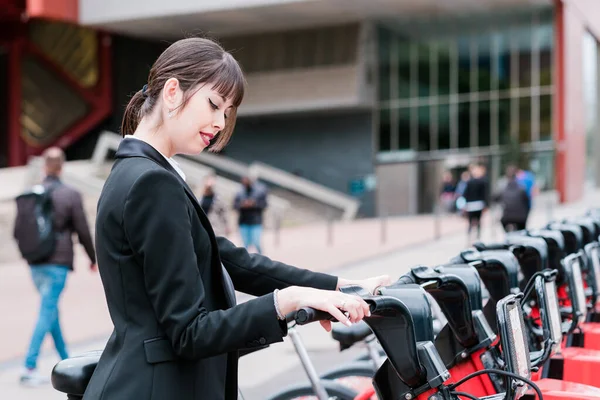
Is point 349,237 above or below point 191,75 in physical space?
below

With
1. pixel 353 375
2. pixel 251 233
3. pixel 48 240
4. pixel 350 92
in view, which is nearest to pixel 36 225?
pixel 48 240

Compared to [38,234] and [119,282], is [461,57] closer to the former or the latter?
[38,234]

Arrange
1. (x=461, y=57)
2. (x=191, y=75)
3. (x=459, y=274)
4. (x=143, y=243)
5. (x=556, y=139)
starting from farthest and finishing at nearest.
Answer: (x=461, y=57), (x=556, y=139), (x=459, y=274), (x=191, y=75), (x=143, y=243)

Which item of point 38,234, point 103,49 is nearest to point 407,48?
point 103,49

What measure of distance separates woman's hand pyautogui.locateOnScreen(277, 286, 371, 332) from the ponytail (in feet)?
2.08

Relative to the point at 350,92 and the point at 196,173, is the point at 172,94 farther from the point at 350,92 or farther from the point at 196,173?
the point at 350,92

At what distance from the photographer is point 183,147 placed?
84.4 inches

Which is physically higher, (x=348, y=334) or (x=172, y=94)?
(x=172, y=94)

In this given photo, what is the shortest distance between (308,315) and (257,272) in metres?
0.60

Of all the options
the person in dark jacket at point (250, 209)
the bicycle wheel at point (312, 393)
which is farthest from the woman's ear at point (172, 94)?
the person in dark jacket at point (250, 209)

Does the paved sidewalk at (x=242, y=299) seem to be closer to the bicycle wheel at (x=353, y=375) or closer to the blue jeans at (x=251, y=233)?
the blue jeans at (x=251, y=233)

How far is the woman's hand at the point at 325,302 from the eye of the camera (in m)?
1.91

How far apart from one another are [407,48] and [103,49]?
14.1 metres

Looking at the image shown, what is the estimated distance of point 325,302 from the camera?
1.91 metres
